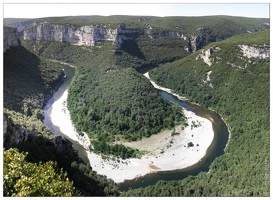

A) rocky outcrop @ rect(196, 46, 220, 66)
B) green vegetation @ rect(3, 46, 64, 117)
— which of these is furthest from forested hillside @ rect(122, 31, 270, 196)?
green vegetation @ rect(3, 46, 64, 117)

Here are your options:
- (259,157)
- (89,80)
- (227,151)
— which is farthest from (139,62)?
(259,157)

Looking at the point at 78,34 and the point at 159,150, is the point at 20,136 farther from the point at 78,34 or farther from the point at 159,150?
the point at 78,34

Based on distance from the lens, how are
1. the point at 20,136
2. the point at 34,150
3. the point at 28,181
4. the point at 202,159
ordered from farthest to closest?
the point at 202,159 < the point at 34,150 < the point at 20,136 < the point at 28,181

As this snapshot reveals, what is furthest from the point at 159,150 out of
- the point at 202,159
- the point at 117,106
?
the point at 117,106

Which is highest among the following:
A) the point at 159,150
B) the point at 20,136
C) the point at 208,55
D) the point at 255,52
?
the point at 255,52

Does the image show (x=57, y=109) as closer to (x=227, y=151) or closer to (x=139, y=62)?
(x=227, y=151)
